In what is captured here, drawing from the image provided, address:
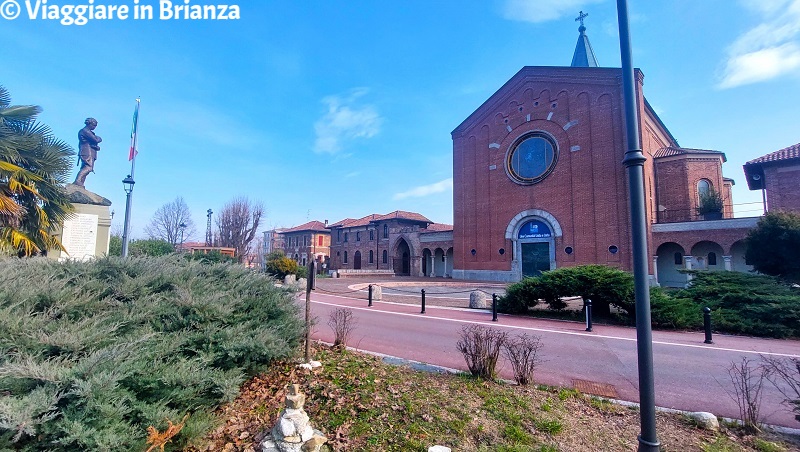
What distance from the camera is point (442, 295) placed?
19953mm

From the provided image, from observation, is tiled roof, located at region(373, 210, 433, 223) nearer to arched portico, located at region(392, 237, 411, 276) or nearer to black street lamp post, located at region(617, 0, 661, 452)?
arched portico, located at region(392, 237, 411, 276)

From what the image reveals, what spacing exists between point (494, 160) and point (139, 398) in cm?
3224

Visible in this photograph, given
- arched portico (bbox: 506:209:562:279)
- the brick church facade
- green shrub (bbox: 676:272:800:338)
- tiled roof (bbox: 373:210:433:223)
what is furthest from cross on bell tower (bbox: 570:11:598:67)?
green shrub (bbox: 676:272:800:338)

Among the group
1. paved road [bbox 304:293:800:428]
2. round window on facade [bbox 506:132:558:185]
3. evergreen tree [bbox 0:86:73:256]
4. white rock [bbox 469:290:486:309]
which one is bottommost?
paved road [bbox 304:293:800:428]

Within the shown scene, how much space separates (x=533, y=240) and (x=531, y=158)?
7.07 metres

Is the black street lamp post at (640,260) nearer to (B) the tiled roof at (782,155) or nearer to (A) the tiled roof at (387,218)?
(B) the tiled roof at (782,155)

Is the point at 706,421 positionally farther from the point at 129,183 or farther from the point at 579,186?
the point at 579,186

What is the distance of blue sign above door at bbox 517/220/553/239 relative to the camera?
96.3ft

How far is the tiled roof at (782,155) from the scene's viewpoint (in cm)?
2164

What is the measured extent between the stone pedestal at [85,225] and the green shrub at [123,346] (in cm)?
859

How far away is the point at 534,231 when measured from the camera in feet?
98.1

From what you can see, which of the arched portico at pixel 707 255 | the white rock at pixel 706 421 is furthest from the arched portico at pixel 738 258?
the white rock at pixel 706 421

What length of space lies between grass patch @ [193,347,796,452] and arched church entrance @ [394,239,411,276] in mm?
39026

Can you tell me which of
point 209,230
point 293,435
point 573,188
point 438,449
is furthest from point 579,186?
point 209,230
